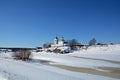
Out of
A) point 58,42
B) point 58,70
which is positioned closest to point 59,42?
point 58,42

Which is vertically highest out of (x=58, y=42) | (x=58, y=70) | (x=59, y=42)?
(x=58, y=42)

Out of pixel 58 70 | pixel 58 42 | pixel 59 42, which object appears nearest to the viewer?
pixel 58 70

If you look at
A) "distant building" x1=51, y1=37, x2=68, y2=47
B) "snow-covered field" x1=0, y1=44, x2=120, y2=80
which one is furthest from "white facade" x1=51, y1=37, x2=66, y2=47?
"snow-covered field" x1=0, y1=44, x2=120, y2=80

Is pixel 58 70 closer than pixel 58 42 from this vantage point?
Yes

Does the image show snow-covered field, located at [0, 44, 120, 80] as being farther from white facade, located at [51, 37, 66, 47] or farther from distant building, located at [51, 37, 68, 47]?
distant building, located at [51, 37, 68, 47]

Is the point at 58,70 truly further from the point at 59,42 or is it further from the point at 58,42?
the point at 58,42

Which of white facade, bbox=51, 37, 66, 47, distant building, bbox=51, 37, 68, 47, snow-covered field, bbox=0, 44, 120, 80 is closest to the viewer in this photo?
snow-covered field, bbox=0, 44, 120, 80

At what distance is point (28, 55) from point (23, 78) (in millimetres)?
39710

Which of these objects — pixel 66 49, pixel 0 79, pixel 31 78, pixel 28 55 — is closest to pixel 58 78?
pixel 31 78

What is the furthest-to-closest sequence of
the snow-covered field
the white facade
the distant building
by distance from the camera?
the distant building, the white facade, the snow-covered field

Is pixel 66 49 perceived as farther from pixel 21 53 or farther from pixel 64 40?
pixel 64 40

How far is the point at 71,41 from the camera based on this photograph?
14975 centimetres

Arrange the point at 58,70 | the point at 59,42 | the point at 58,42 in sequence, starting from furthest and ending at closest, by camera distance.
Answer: the point at 58,42 < the point at 59,42 < the point at 58,70

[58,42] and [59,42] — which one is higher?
[58,42]
